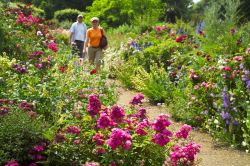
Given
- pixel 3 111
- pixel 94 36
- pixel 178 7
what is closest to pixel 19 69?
pixel 3 111

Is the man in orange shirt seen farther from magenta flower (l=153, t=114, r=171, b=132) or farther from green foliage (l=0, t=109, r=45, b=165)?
magenta flower (l=153, t=114, r=171, b=132)

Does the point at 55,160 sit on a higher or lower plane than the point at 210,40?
lower

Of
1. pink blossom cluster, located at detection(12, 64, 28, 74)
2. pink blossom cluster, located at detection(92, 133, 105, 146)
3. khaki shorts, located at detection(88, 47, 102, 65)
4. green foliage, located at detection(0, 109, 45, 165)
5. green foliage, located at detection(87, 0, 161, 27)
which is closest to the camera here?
pink blossom cluster, located at detection(92, 133, 105, 146)

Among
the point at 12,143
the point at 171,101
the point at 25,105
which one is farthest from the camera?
the point at 171,101

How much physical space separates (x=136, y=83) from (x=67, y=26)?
1911cm

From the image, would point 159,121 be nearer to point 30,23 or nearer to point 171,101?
point 171,101

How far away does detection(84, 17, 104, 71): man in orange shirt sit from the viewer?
33.2 feet

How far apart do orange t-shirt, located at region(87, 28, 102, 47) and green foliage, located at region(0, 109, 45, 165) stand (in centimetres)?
628

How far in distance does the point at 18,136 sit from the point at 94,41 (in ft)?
21.5

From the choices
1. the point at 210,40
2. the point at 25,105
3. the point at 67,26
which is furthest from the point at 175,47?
the point at 67,26

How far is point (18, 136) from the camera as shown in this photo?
12.6 ft

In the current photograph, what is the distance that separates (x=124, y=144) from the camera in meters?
3.47

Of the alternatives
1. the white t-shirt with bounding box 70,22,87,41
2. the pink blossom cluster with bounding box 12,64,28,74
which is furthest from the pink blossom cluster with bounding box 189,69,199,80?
the white t-shirt with bounding box 70,22,87,41

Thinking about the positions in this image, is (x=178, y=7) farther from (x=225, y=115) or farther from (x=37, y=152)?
(x=37, y=152)
